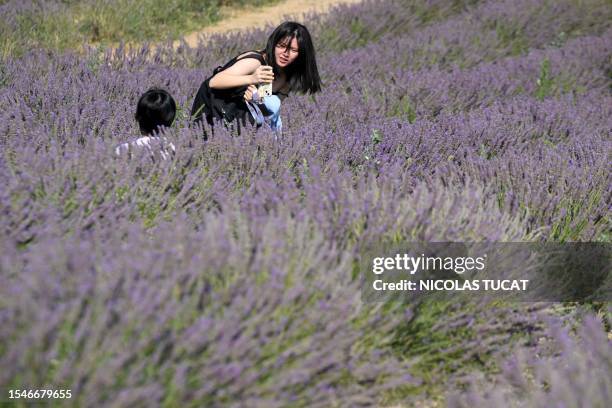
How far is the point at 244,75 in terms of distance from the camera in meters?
3.50

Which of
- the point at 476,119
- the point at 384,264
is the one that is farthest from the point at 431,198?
the point at 476,119

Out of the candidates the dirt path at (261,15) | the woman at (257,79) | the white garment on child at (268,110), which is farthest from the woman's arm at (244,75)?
the dirt path at (261,15)

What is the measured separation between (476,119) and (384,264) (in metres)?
2.34

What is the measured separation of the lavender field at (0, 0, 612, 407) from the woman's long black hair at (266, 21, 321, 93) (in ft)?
0.85

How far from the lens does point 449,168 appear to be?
3.51 metres

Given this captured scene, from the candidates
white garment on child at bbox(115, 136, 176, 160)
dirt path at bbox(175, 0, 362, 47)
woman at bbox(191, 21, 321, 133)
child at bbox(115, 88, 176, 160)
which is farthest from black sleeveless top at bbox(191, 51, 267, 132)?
dirt path at bbox(175, 0, 362, 47)

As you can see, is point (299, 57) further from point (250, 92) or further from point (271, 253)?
point (271, 253)

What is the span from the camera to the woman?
11.5 ft

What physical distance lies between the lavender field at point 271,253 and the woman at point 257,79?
9.6 inches

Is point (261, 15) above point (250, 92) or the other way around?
above

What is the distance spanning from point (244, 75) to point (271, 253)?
1777 millimetres

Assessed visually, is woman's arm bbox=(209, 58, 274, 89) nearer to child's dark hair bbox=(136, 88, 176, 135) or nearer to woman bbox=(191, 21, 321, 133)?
woman bbox=(191, 21, 321, 133)

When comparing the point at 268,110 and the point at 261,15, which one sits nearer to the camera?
the point at 268,110

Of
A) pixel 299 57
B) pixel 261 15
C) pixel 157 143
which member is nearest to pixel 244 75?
pixel 299 57
